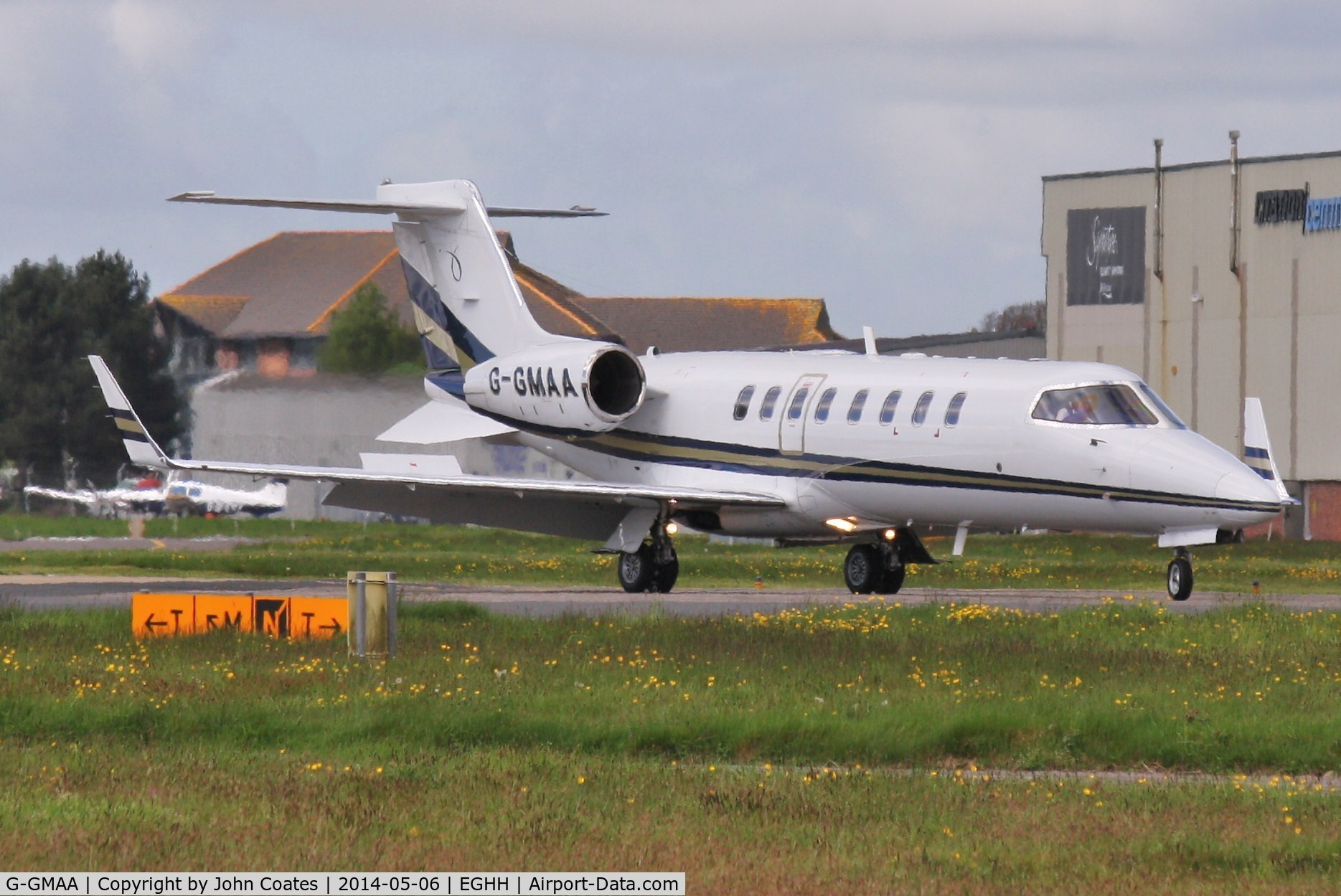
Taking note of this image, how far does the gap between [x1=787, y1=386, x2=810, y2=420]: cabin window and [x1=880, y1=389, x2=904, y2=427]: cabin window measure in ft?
4.62

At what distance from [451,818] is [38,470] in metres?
60.4

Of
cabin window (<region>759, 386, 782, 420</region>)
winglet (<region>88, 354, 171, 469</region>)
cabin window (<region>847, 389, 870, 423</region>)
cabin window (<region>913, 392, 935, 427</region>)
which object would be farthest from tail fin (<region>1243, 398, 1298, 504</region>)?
winglet (<region>88, 354, 171, 469</region>)

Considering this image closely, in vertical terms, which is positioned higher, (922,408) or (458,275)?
(458,275)

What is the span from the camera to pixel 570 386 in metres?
28.2

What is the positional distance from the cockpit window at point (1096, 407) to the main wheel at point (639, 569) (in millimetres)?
6293

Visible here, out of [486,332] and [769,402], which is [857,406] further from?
[486,332]

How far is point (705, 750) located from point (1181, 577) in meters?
12.7

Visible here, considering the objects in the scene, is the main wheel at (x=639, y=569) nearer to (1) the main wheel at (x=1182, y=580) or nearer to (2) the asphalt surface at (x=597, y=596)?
(2) the asphalt surface at (x=597, y=596)

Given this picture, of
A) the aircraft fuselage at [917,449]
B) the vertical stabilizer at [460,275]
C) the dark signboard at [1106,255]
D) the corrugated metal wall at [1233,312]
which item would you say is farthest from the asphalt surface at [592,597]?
the dark signboard at [1106,255]

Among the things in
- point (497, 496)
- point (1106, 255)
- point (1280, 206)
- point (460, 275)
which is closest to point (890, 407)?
point (497, 496)

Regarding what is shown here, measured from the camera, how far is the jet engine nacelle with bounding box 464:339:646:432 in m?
28.2

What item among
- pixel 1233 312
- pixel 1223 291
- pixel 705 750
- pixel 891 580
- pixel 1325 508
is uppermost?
pixel 1223 291

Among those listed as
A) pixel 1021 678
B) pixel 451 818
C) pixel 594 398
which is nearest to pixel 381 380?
pixel 594 398

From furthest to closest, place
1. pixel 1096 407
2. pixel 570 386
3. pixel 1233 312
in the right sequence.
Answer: pixel 1233 312
pixel 570 386
pixel 1096 407
